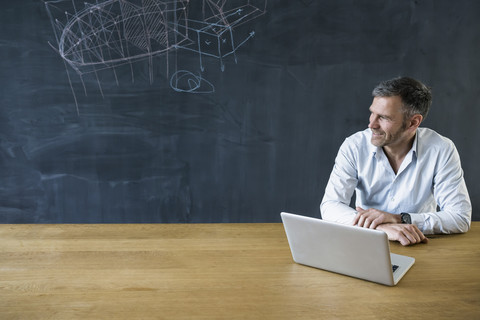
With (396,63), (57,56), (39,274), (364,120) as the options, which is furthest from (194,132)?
(39,274)

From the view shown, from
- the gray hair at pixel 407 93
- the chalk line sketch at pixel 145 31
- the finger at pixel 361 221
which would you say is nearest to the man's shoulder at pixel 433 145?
the gray hair at pixel 407 93

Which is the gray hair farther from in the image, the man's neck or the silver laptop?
the silver laptop

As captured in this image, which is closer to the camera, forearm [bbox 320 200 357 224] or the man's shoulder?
forearm [bbox 320 200 357 224]

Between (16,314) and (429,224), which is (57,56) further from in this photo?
(429,224)

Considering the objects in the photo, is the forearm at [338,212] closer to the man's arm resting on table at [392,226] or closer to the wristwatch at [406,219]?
the man's arm resting on table at [392,226]

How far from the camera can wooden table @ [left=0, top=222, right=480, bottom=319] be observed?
1.02 meters

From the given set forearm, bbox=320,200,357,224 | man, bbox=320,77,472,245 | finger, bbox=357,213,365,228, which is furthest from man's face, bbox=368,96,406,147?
finger, bbox=357,213,365,228

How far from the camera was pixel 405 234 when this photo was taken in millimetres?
1463

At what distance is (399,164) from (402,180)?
8 cm

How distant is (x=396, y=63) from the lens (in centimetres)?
271

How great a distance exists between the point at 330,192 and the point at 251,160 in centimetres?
88

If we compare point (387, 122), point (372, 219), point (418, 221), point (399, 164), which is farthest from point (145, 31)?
point (418, 221)

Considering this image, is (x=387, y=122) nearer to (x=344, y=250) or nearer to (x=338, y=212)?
(x=338, y=212)

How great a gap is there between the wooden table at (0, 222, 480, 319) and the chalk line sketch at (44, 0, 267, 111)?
4.39ft
